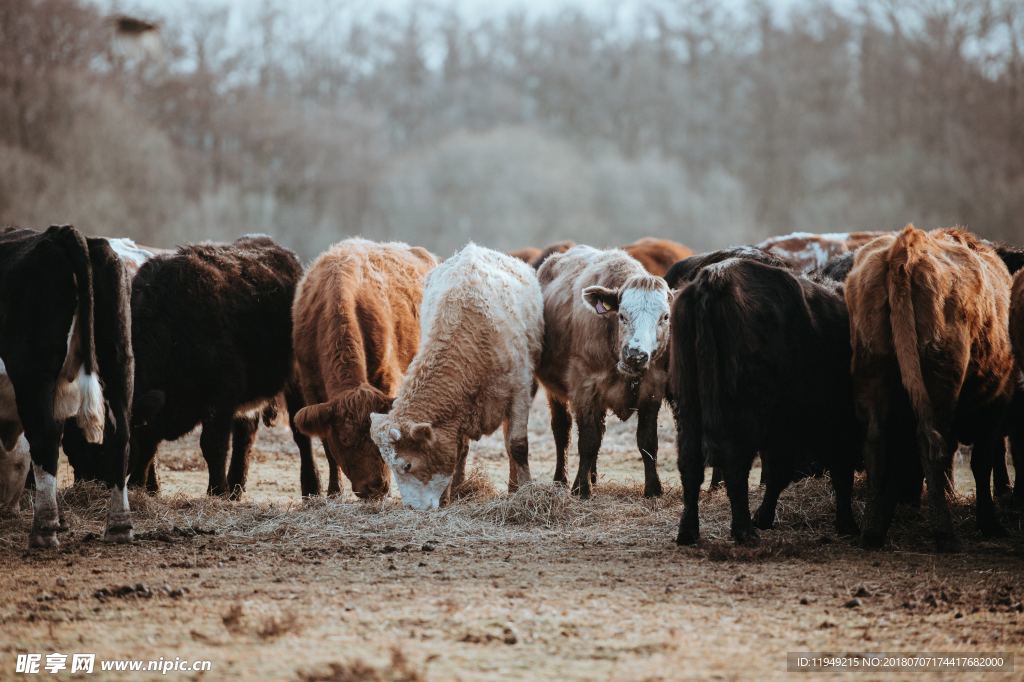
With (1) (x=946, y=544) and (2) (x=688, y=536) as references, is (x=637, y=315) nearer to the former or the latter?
(2) (x=688, y=536)

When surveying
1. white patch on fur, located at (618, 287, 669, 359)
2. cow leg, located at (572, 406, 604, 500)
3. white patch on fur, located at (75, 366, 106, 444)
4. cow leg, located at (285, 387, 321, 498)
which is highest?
white patch on fur, located at (618, 287, 669, 359)

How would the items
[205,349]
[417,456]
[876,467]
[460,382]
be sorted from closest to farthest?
[876,467]
[417,456]
[460,382]
[205,349]

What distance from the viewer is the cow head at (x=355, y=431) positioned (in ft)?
26.2

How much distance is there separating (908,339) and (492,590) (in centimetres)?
284

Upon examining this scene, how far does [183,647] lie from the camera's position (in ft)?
14.1

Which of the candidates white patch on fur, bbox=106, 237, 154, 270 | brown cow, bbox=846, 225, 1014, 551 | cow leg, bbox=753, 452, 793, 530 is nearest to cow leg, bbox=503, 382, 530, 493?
cow leg, bbox=753, 452, 793, 530

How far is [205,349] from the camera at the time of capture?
28.7ft

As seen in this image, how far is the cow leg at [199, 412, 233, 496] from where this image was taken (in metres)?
8.74

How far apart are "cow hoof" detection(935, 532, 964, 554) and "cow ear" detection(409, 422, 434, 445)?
3412mm

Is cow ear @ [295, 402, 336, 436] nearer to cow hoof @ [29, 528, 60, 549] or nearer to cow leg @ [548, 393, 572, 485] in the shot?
cow hoof @ [29, 528, 60, 549]

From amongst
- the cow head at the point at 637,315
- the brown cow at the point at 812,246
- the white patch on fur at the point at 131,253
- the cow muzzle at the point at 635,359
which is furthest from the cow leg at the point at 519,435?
the brown cow at the point at 812,246

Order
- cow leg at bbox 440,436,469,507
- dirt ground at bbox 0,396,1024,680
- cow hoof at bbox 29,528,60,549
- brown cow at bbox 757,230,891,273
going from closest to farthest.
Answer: dirt ground at bbox 0,396,1024,680
cow hoof at bbox 29,528,60,549
cow leg at bbox 440,436,469,507
brown cow at bbox 757,230,891,273

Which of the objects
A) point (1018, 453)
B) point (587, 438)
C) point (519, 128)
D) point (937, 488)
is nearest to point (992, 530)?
point (937, 488)

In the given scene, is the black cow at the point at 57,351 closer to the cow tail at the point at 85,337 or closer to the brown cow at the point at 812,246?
the cow tail at the point at 85,337
